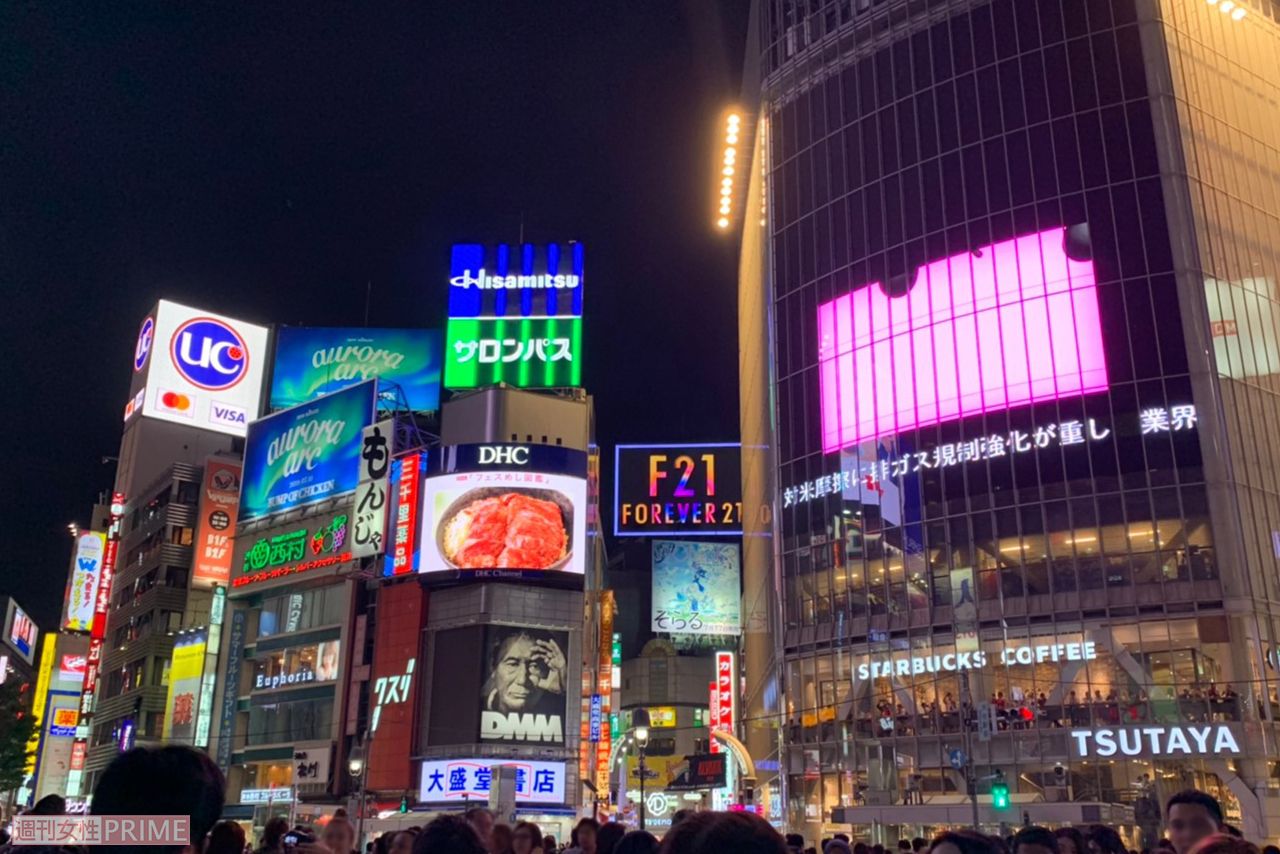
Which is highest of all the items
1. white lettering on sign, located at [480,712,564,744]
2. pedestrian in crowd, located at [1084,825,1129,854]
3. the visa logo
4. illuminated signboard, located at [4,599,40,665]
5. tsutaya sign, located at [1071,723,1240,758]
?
the visa logo

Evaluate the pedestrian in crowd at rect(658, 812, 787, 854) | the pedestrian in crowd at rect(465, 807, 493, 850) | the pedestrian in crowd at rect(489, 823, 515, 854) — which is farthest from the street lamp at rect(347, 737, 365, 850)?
the pedestrian in crowd at rect(658, 812, 787, 854)

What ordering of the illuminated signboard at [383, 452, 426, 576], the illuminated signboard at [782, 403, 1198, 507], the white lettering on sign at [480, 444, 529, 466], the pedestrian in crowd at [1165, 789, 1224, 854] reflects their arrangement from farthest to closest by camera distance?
the white lettering on sign at [480, 444, 529, 466] < the illuminated signboard at [383, 452, 426, 576] < the illuminated signboard at [782, 403, 1198, 507] < the pedestrian in crowd at [1165, 789, 1224, 854]

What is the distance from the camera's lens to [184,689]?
6206 cm

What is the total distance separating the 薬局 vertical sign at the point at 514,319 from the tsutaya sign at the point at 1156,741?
33740 millimetres

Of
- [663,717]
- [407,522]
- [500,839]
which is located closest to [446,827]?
[500,839]

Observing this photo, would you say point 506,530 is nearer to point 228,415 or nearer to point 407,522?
point 407,522

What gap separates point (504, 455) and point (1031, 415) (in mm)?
25809

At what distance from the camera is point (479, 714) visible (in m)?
52.9

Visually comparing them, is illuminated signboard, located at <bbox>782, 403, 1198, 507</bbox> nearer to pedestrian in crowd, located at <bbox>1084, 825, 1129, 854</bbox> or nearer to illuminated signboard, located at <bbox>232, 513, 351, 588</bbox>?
illuminated signboard, located at <bbox>232, 513, 351, 588</bbox>

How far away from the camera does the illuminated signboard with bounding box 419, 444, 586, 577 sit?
5494 centimetres

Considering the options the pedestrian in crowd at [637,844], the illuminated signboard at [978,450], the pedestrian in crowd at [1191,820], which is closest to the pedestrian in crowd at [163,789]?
the pedestrian in crowd at [637,844]

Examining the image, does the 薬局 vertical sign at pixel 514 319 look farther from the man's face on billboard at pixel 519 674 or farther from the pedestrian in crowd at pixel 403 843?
the pedestrian in crowd at pixel 403 843

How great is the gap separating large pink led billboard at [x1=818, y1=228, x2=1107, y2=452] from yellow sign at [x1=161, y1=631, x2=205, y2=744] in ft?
122

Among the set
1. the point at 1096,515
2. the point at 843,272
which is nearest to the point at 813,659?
the point at 1096,515
